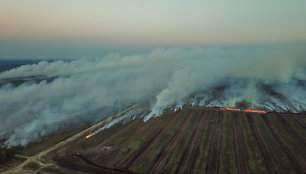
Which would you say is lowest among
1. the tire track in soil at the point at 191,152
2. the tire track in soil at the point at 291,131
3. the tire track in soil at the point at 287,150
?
the tire track in soil at the point at 291,131

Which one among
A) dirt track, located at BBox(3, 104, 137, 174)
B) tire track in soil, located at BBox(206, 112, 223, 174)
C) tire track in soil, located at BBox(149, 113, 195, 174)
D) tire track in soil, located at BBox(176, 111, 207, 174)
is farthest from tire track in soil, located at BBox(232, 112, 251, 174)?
dirt track, located at BBox(3, 104, 137, 174)

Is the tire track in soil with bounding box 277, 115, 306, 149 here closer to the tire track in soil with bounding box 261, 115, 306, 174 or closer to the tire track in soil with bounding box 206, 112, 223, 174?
the tire track in soil with bounding box 261, 115, 306, 174

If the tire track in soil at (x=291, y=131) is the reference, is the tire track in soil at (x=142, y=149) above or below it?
above

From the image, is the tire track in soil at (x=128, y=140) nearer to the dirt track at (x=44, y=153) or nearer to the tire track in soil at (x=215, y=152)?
the dirt track at (x=44, y=153)

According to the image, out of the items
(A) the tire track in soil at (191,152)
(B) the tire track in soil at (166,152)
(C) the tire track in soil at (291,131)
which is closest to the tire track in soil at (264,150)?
(C) the tire track in soil at (291,131)

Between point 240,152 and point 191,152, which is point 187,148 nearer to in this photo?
point 191,152

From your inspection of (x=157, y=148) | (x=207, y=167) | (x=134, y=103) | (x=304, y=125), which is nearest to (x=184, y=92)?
(x=134, y=103)

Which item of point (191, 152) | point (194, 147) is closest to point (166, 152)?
point (191, 152)
